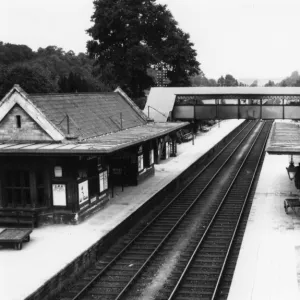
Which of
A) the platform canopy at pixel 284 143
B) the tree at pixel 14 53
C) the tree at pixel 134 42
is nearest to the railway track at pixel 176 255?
the platform canopy at pixel 284 143

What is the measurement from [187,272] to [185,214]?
7515 mm

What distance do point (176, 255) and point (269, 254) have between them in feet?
10.2

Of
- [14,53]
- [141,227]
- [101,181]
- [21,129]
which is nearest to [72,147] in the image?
[21,129]

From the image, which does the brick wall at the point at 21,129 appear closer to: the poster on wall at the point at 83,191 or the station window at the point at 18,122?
the station window at the point at 18,122

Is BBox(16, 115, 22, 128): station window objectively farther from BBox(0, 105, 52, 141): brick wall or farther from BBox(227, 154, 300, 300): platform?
BBox(227, 154, 300, 300): platform

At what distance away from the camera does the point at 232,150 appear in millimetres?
48875

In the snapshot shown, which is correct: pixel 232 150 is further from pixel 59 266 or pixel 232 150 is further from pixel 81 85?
pixel 59 266

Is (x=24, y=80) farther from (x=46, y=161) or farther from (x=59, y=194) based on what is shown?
(x=59, y=194)

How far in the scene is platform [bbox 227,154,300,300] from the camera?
1292cm

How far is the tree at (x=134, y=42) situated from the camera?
52375 mm

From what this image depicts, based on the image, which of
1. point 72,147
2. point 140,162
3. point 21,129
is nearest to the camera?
point 72,147

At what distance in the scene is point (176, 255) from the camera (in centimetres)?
1747

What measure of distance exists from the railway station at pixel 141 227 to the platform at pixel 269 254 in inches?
1.4

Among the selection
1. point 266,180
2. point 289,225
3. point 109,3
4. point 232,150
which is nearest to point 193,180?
point 266,180
